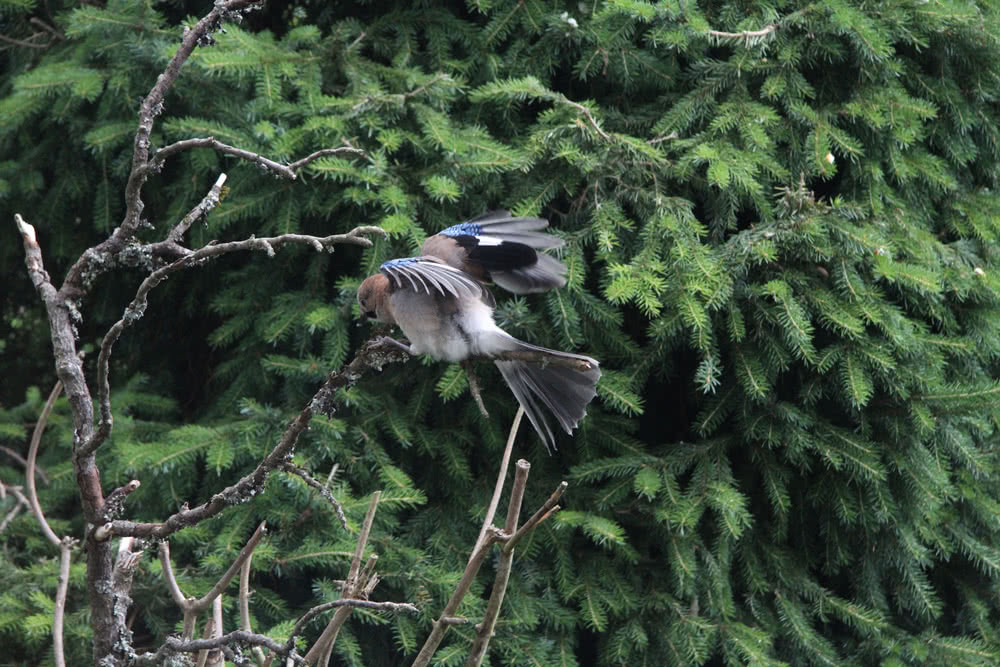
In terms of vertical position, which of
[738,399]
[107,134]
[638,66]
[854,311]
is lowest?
[738,399]

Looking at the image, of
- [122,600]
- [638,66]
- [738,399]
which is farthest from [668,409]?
[122,600]

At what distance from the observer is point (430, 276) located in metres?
2.26

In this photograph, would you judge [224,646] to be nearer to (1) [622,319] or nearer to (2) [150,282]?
(2) [150,282]

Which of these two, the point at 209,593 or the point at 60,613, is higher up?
the point at 209,593

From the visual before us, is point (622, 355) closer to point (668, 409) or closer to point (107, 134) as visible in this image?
point (668, 409)

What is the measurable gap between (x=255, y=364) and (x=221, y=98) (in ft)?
2.94

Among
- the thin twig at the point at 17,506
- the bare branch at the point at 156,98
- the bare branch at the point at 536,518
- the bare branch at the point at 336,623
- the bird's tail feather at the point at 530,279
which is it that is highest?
the bare branch at the point at 156,98

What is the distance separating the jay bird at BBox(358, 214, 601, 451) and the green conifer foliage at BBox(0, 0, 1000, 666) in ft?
1.11

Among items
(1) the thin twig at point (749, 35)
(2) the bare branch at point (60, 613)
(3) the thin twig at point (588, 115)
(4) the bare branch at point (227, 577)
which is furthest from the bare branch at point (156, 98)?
(1) the thin twig at point (749, 35)

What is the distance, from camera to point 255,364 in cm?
353

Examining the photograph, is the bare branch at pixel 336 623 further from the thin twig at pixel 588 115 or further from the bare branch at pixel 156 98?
the thin twig at pixel 588 115

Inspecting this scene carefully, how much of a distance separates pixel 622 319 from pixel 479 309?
766 millimetres

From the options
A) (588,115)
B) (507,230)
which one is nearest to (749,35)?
(588,115)

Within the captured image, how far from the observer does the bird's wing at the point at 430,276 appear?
2248 mm
